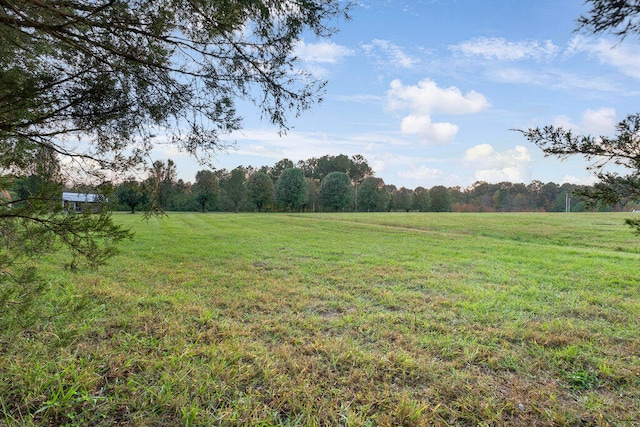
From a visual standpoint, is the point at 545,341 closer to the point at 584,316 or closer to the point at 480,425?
the point at 584,316

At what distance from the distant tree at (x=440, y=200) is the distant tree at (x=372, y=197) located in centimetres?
881

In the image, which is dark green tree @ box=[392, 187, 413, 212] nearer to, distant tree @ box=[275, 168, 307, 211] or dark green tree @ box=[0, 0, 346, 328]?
distant tree @ box=[275, 168, 307, 211]

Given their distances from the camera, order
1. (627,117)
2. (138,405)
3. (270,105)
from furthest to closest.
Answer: (270,105) < (627,117) < (138,405)

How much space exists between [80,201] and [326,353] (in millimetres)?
2571

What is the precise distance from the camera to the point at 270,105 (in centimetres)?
342

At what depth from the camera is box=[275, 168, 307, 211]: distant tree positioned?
46.3 m

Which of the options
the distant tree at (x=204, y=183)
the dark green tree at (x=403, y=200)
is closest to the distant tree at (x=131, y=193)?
the distant tree at (x=204, y=183)

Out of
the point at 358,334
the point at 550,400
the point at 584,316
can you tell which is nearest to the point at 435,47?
the point at 584,316

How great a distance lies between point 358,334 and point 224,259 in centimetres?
544

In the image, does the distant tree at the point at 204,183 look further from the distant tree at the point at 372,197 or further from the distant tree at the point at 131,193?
the distant tree at the point at 372,197

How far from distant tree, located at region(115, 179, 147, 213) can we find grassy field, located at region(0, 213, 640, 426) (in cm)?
119

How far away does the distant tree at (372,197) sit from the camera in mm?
52159

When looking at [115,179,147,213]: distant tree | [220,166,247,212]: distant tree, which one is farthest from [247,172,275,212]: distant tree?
[115,179,147,213]: distant tree

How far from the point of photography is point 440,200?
5522cm
